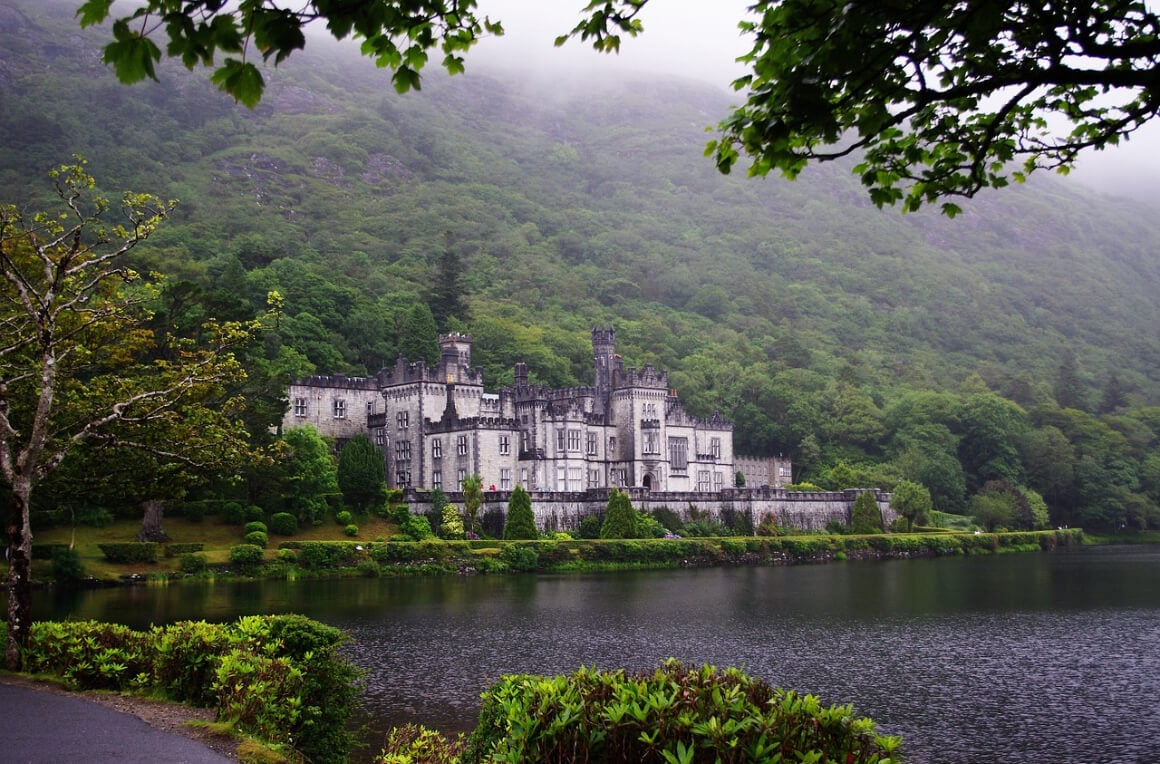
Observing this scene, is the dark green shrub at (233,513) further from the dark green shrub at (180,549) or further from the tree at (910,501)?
the tree at (910,501)

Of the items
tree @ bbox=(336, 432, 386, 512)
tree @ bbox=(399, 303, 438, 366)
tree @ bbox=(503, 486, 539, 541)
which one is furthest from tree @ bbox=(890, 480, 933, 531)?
tree @ bbox=(336, 432, 386, 512)

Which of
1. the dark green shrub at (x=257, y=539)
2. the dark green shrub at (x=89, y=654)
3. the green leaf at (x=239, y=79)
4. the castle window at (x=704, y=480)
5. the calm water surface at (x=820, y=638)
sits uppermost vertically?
the green leaf at (x=239, y=79)

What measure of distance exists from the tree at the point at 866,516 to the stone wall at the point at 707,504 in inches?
96.3

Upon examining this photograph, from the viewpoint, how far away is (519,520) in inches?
2672

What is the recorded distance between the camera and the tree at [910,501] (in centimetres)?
8919

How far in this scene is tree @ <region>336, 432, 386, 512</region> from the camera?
67375 mm

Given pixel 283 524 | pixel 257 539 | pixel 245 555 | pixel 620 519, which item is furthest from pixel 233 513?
pixel 620 519

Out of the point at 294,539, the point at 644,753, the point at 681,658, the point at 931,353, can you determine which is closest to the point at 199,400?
the point at 681,658

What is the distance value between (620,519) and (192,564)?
28.8 m

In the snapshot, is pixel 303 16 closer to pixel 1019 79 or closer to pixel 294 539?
pixel 1019 79

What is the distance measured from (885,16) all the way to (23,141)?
5730 inches

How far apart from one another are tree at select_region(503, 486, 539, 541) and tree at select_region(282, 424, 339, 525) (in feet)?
36.8

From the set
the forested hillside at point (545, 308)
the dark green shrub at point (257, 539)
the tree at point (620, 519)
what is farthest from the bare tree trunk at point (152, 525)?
the tree at point (620, 519)

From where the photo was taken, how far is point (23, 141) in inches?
5261
